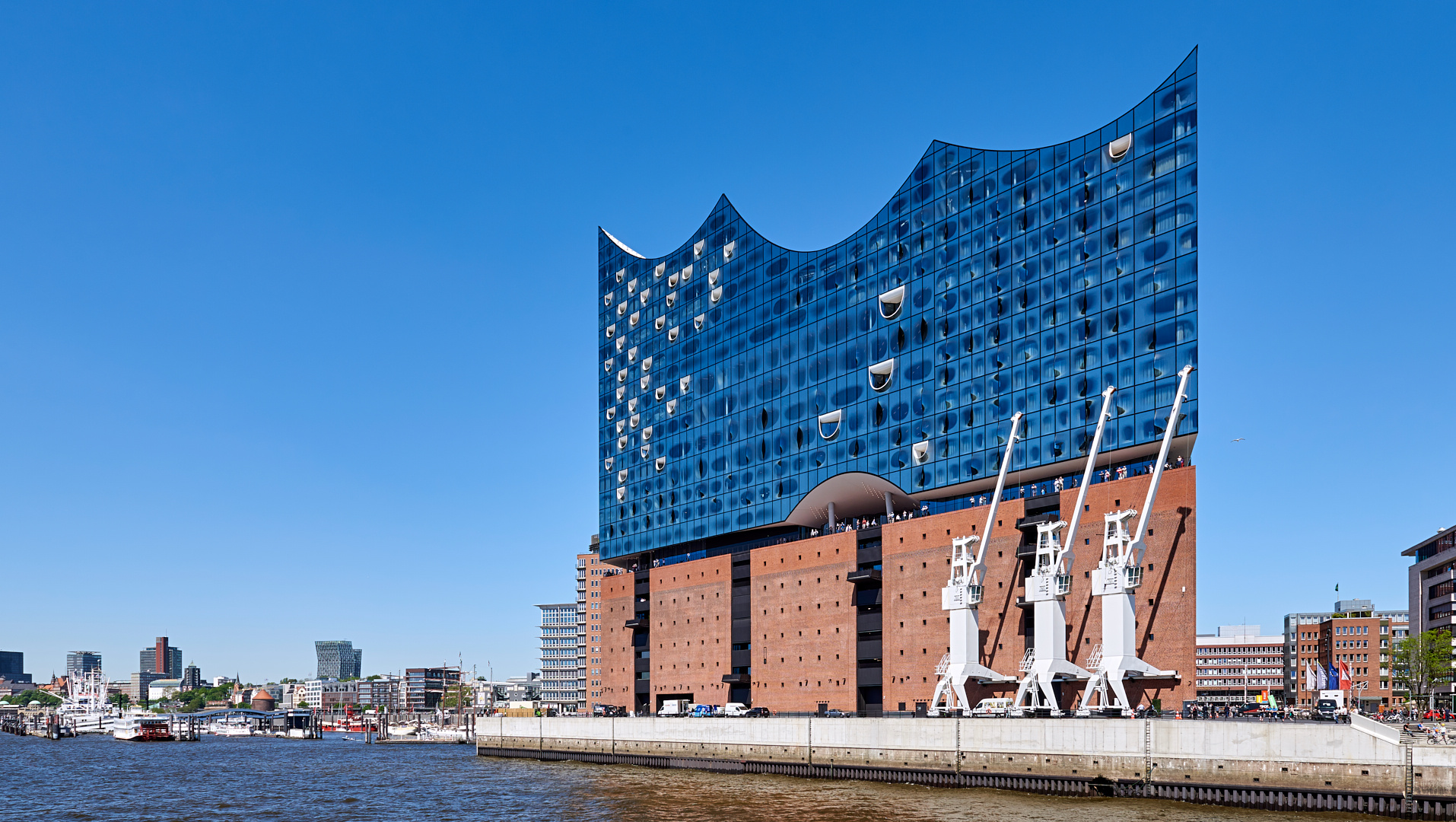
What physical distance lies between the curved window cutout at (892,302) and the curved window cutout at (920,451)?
425 inches

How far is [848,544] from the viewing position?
349 ft

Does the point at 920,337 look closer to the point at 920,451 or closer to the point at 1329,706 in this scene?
the point at 920,451

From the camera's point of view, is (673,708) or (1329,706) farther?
(673,708)

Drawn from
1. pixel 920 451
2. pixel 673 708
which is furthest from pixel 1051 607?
pixel 673 708

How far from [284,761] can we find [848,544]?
6426 centimetres

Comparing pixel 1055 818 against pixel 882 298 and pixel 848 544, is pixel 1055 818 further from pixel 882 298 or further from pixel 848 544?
pixel 882 298

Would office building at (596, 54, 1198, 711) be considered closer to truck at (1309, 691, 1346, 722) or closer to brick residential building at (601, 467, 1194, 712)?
brick residential building at (601, 467, 1194, 712)

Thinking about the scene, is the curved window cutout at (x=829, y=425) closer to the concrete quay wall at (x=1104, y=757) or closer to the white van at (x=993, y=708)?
the concrete quay wall at (x=1104, y=757)

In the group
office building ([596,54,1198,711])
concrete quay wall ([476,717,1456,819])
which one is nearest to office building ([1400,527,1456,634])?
office building ([596,54,1198,711])

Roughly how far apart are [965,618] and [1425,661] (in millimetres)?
65984

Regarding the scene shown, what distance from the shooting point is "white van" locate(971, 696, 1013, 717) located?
8062cm

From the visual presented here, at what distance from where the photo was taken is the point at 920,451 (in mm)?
102000

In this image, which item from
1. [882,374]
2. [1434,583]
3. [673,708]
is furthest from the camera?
[1434,583]

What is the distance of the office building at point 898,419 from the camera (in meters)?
85.8
